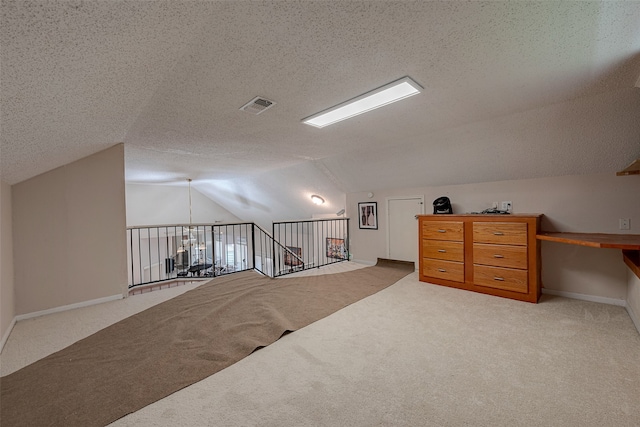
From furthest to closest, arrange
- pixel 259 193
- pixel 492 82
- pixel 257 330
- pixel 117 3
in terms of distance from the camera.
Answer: pixel 259 193
pixel 257 330
pixel 492 82
pixel 117 3

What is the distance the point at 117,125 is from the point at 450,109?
3563 millimetres

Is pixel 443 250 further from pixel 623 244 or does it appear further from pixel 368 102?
pixel 368 102

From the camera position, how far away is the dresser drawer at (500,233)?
319 centimetres

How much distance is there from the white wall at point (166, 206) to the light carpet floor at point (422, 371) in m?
6.09

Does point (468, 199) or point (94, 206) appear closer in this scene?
point (94, 206)

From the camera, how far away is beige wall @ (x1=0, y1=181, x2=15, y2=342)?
249cm

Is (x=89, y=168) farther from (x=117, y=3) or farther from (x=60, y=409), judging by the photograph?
(x=117, y=3)

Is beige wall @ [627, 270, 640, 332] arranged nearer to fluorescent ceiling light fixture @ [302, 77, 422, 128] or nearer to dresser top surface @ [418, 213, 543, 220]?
dresser top surface @ [418, 213, 543, 220]

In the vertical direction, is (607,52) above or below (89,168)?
above

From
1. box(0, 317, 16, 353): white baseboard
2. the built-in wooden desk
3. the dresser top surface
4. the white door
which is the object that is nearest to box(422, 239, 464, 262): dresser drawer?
the dresser top surface

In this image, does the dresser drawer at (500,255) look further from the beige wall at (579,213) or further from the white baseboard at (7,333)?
the white baseboard at (7,333)

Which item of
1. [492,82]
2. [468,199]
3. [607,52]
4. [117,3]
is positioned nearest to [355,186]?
[468,199]

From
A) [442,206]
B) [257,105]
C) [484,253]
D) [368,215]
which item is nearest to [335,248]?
[368,215]

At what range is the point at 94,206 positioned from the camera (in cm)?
341
